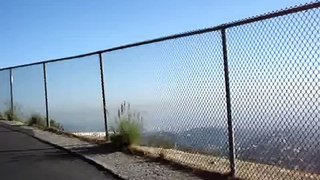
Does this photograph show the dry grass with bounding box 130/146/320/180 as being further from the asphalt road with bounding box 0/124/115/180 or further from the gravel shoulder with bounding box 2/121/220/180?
the asphalt road with bounding box 0/124/115/180

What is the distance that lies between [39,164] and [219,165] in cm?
317

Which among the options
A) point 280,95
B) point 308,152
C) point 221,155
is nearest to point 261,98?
point 280,95

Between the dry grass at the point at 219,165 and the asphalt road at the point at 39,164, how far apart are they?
1.21 meters

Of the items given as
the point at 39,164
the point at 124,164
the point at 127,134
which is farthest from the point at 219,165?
the point at 39,164

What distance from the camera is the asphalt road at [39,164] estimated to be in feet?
29.1

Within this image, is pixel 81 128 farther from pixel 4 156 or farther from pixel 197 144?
pixel 197 144

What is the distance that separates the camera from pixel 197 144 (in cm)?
926

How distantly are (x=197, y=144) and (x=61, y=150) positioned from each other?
347 centimetres

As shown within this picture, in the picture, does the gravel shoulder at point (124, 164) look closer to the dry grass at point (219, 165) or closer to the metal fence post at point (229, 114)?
the dry grass at point (219, 165)

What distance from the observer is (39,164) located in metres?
10.0

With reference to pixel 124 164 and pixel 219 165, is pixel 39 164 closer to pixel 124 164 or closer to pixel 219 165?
pixel 124 164

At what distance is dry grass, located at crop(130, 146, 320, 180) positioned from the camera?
752 centimetres

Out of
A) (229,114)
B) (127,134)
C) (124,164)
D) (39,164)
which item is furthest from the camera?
(127,134)

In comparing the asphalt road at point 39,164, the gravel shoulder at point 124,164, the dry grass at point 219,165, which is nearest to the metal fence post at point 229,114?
the dry grass at point 219,165
